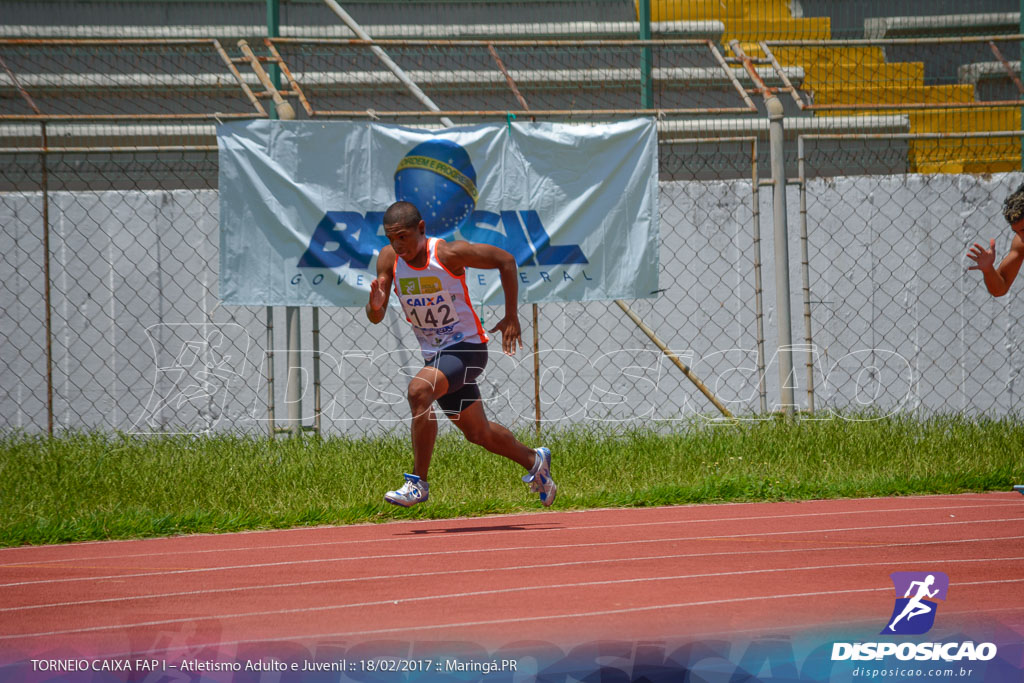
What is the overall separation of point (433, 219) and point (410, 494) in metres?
2.51

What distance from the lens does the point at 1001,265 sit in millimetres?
5840

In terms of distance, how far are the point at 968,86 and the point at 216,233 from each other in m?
9.47

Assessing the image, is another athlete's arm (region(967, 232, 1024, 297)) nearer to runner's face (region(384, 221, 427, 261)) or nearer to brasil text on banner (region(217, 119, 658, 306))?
brasil text on banner (region(217, 119, 658, 306))

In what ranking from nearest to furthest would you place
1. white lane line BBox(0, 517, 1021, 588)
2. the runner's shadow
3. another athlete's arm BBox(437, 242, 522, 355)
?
white lane line BBox(0, 517, 1021, 588)
the runner's shadow
another athlete's arm BBox(437, 242, 522, 355)

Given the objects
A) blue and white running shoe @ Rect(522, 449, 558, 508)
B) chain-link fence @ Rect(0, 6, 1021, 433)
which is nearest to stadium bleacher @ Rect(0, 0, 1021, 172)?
chain-link fence @ Rect(0, 6, 1021, 433)

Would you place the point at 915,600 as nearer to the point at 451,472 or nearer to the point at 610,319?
the point at 451,472

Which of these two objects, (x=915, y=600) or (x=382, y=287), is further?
(x=382, y=287)

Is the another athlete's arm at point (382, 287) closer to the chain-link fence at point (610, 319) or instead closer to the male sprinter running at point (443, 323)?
the male sprinter running at point (443, 323)

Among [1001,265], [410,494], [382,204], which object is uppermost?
[382,204]

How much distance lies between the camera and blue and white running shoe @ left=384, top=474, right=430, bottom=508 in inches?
236

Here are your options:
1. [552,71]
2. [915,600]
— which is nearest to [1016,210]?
[915,600]

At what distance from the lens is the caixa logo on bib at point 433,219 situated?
7.84 meters

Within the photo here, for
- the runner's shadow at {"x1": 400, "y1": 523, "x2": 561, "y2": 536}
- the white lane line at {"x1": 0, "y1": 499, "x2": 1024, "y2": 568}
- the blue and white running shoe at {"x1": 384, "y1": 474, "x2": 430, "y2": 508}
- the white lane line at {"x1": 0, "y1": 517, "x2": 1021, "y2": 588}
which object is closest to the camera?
the white lane line at {"x1": 0, "y1": 517, "x2": 1021, "y2": 588}

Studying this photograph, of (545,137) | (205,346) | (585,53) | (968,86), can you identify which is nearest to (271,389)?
(205,346)
